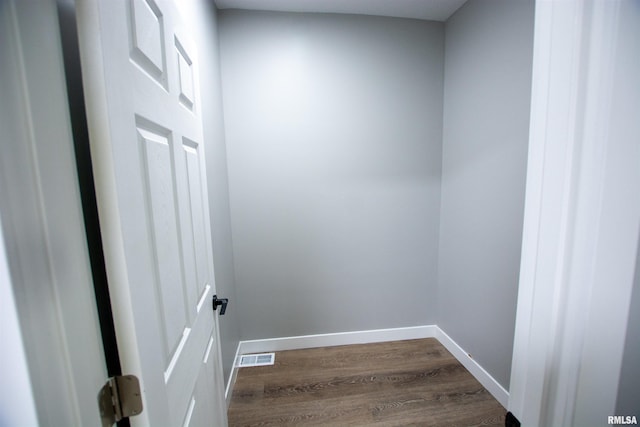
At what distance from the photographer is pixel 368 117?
1.93 metres

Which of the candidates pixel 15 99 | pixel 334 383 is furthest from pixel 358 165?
pixel 15 99

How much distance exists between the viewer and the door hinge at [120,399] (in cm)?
43

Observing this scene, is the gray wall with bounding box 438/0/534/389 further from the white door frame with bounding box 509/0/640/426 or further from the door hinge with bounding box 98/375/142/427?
the door hinge with bounding box 98/375/142/427

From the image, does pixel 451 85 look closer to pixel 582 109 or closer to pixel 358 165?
pixel 358 165

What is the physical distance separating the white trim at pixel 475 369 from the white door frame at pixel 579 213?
133 cm

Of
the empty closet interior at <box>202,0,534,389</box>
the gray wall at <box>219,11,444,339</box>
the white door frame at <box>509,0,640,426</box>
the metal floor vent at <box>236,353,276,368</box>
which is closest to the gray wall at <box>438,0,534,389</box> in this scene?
the empty closet interior at <box>202,0,534,389</box>

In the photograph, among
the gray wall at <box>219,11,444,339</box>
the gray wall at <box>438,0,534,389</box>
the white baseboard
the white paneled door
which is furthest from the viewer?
the white baseboard

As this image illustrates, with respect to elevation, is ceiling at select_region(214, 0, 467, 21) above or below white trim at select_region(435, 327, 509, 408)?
above

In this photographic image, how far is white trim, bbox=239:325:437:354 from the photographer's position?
2016 millimetres

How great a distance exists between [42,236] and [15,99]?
0.18 metres

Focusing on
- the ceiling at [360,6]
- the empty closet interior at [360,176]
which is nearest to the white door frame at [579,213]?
the empty closet interior at [360,176]

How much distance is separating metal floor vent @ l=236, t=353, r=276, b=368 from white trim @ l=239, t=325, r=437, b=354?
1.7 inches

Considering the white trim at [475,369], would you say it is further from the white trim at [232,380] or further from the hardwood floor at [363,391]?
the white trim at [232,380]

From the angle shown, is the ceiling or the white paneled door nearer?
the white paneled door
